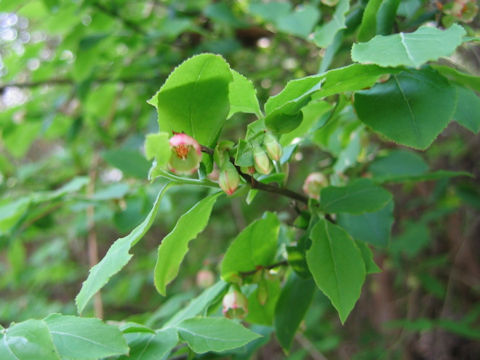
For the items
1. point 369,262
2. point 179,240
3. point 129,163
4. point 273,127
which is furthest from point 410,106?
point 129,163

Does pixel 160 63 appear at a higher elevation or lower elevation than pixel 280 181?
lower

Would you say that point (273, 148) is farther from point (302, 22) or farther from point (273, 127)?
point (302, 22)

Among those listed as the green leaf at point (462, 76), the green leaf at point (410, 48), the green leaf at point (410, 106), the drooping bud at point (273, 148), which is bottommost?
the drooping bud at point (273, 148)

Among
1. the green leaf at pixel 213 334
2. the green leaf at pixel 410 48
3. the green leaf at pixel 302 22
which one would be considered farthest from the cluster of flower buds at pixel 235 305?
the green leaf at pixel 302 22

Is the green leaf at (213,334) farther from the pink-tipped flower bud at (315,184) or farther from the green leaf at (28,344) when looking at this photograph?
the pink-tipped flower bud at (315,184)

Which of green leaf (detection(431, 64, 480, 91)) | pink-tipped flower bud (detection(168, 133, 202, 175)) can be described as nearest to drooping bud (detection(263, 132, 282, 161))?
pink-tipped flower bud (detection(168, 133, 202, 175))

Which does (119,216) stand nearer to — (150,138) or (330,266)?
(330,266)

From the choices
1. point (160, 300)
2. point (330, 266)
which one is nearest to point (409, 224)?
point (160, 300)
